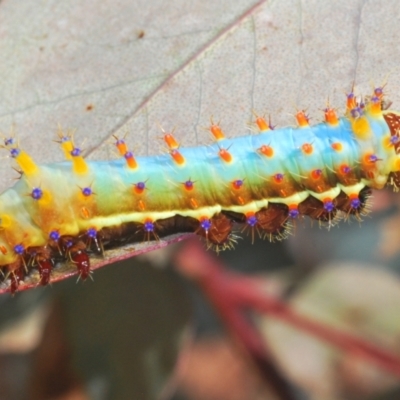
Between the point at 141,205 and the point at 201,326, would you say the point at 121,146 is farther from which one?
the point at 201,326

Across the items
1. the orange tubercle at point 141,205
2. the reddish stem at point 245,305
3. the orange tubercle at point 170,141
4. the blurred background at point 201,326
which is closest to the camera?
the orange tubercle at point 170,141

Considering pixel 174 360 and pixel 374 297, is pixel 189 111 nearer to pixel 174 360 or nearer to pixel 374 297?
pixel 174 360

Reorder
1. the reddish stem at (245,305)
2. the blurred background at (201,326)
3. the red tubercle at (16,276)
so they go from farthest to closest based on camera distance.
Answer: the reddish stem at (245,305)
the blurred background at (201,326)
the red tubercle at (16,276)

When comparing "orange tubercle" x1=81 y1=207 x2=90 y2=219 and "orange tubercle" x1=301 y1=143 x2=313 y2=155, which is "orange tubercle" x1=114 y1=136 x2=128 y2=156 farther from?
Answer: "orange tubercle" x1=301 y1=143 x2=313 y2=155

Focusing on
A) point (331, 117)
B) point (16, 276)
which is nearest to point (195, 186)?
point (331, 117)

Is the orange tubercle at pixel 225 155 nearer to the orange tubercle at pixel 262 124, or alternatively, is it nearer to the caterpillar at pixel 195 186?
the caterpillar at pixel 195 186

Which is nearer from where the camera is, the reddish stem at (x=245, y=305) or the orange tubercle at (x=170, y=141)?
the orange tubercle at (x=170, y=141)

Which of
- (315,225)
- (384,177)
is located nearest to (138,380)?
(384,177)

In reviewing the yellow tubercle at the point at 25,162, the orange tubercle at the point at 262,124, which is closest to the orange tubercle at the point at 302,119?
the orange tubercle at the point at 262,124
